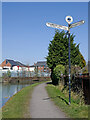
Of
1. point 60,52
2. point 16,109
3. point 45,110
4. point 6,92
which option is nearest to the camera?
point 45,110

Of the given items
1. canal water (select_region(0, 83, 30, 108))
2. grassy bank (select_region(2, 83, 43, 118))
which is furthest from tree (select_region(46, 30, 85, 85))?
grassy bank (select_region(2, 83, 43, 118))

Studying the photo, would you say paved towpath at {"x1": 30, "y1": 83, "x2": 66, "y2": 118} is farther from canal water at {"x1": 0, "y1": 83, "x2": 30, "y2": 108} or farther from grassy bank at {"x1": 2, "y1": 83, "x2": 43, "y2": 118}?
canal water at {"x1": 0, "y1": 83, "x2": 30, "y2": 108}

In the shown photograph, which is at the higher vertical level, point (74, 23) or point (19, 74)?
point (74, 23)

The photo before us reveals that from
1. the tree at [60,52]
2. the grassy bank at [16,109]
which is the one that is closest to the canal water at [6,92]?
the grassy bank at [16,109]

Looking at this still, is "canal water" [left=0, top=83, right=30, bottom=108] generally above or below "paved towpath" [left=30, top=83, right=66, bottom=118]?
below

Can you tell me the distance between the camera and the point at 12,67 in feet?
311

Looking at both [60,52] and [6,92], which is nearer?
[6,92]

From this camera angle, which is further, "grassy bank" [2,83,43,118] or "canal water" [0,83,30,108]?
"canal water" [0,83,30,108]

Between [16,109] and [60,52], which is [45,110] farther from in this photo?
[60,52]

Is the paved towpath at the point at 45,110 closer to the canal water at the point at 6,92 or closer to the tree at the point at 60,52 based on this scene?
the canal water at the point at 6,92

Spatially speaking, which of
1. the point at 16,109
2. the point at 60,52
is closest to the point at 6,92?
the point at 60,52

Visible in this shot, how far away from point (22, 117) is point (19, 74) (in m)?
64.9

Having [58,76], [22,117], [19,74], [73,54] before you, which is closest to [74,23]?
[22,117]

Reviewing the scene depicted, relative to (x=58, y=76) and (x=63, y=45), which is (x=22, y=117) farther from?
(x=63, y=45)
